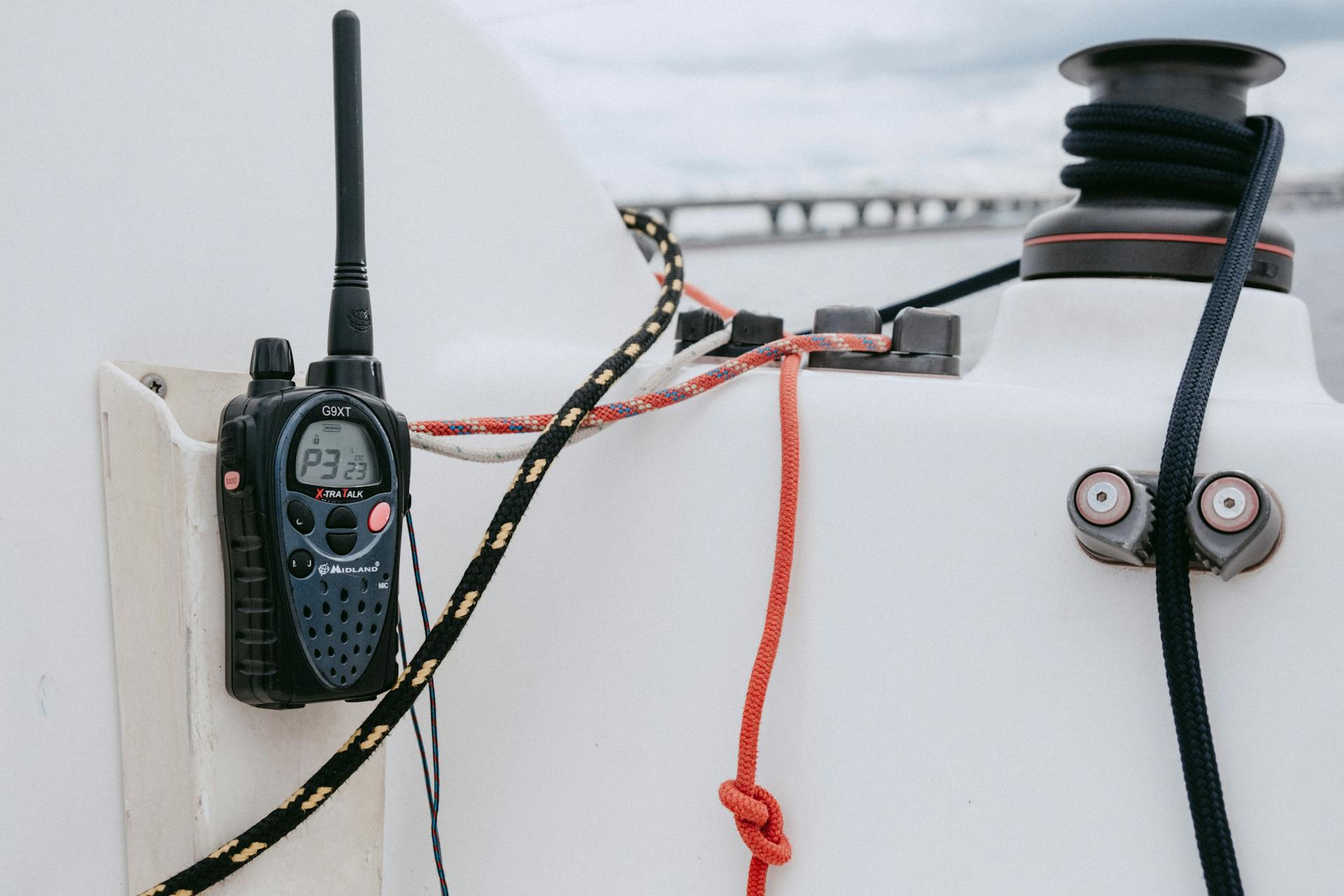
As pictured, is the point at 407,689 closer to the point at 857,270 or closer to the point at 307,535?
the point at 307,535

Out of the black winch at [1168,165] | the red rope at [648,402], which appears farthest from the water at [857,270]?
the red rope at [648,402]

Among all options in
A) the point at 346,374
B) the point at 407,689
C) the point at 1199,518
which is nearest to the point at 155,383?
the point at 346,374

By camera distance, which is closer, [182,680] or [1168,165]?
[182,680]

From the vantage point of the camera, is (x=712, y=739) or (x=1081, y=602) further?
(x=712, y=739)

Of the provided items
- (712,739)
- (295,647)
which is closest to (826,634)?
(712,739)

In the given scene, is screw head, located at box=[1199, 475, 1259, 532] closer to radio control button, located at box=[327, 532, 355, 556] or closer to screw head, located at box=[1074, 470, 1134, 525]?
screw head, located at box=[1074, 470, 1134, 525]

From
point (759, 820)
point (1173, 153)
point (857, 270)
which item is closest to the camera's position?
point (759, 820)

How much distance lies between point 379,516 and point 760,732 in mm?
270

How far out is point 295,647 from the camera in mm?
565

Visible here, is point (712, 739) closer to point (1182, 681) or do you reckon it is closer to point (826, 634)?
point (826, 634)

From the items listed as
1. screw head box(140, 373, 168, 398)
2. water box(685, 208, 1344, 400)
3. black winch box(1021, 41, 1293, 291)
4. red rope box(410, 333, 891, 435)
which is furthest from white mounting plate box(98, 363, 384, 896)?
water box(685, 208, 1344, 400)

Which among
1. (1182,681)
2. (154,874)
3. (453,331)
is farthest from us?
(453,331)

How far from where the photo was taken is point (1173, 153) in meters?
0.75

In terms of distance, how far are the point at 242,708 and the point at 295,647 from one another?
0.24 ft
